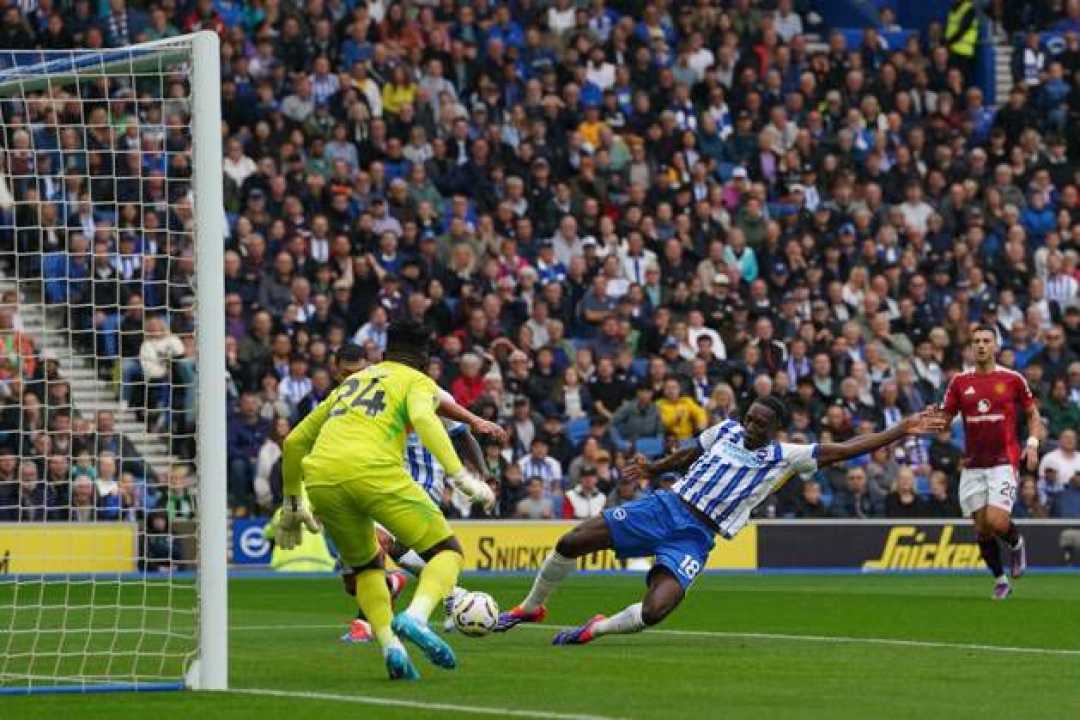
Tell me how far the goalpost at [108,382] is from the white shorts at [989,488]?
7.50 m

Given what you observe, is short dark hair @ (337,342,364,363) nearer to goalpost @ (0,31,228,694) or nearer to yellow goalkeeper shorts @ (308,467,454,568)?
goalpost @ (0,31,228,694)

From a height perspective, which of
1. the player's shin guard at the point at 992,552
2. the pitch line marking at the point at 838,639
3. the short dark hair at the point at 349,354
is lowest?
the player's shin guard at the point at 992,552

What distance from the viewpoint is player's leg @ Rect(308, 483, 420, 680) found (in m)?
12.8

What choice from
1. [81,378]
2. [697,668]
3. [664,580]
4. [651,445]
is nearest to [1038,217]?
[651,445]

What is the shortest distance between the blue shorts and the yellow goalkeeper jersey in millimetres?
3049

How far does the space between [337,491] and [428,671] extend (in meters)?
1.37

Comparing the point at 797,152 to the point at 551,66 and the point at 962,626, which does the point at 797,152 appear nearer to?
the point at 551,66

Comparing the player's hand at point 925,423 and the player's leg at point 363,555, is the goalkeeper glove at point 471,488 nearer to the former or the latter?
the player's leg at point 363,555

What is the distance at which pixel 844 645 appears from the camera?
1592cm

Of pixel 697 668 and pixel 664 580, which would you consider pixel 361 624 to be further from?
pixel 697 668

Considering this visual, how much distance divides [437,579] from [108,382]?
8806 millimetres

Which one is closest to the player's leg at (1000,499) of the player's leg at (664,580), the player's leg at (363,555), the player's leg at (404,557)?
the player's leg at (404,557)

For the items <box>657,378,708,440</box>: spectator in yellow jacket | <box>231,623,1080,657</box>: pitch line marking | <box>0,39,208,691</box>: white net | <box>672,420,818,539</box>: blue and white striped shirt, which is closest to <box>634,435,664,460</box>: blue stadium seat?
<box>657,378,708,440</box>: spectator in yellow jacket

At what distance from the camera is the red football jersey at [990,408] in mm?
22359
